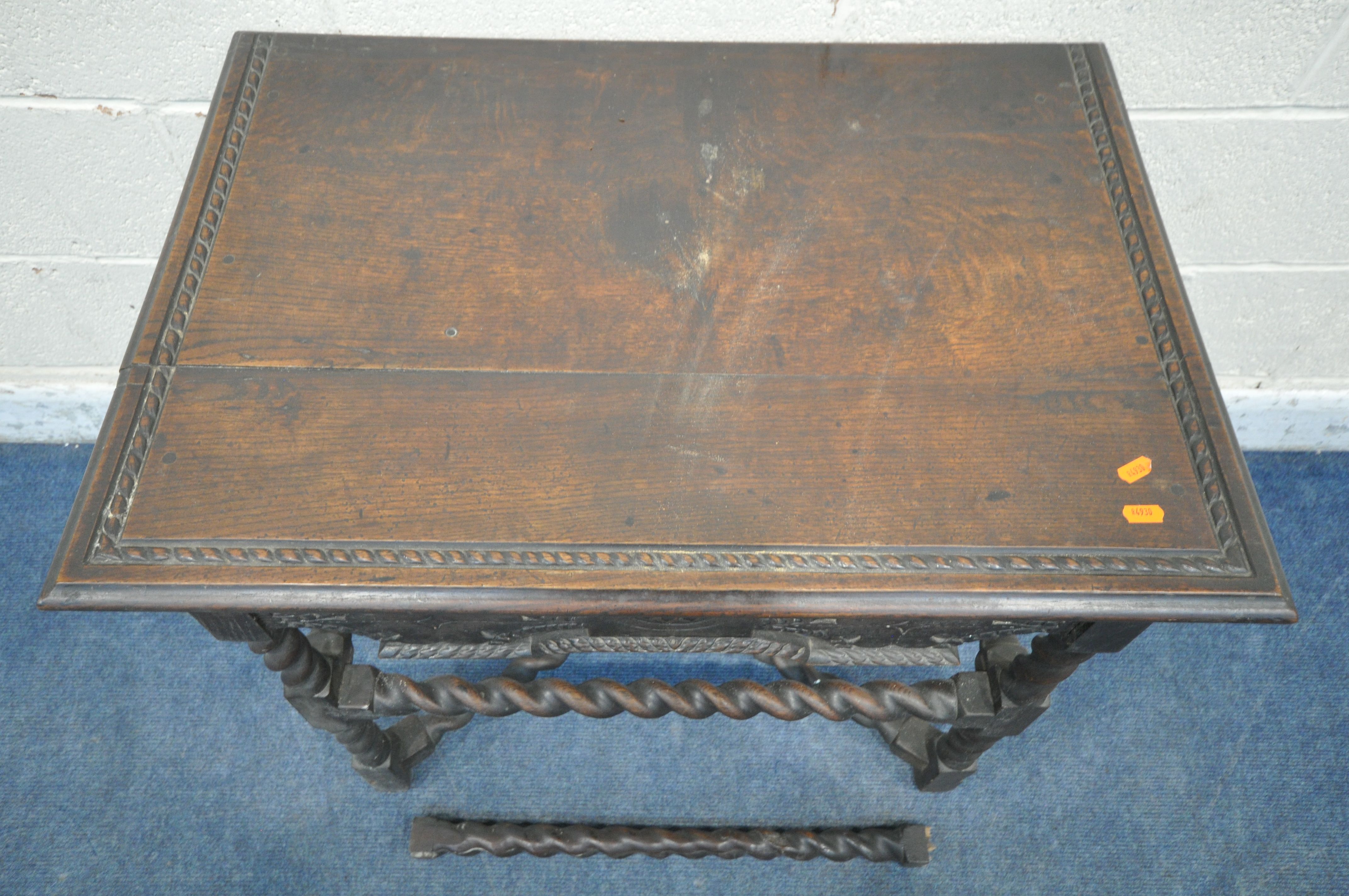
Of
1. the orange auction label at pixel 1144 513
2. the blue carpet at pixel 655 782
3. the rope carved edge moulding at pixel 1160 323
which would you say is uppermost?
the rope carved edge moulding at pixel 1160 323

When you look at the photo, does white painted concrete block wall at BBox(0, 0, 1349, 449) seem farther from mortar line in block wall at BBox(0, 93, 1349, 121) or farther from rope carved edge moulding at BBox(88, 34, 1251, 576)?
rope carved edge moulding at BBox(88, 34, 1251, 576)

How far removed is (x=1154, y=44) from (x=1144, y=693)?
39.8 inches

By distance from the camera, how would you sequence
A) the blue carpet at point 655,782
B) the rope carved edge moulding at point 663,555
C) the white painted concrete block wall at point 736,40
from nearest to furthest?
the rope carved edge moulding at point 663,555, the white painted concrete block wall at point 736,40, the blue carpet at point 655,782

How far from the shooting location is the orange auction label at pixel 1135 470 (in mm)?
686

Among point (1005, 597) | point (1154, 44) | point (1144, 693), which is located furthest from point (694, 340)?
point (1144, 693)

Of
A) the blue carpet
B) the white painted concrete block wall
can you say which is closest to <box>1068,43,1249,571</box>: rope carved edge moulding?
the white painted concrete block wall

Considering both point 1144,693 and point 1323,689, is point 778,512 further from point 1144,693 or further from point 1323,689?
point 1323,689

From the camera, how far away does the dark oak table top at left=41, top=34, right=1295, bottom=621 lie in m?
0.65

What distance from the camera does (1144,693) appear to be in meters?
1.37

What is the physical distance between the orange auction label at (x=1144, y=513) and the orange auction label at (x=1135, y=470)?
0.02 m

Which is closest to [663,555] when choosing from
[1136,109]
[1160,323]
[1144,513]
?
[1144,513]

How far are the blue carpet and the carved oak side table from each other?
35 cm

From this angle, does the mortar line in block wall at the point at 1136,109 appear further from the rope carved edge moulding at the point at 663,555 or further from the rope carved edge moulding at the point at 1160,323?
the rope carved edge moulding at the point at 663,555

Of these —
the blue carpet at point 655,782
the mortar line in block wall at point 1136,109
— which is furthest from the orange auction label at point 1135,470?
the blue carpet at point 655,782
